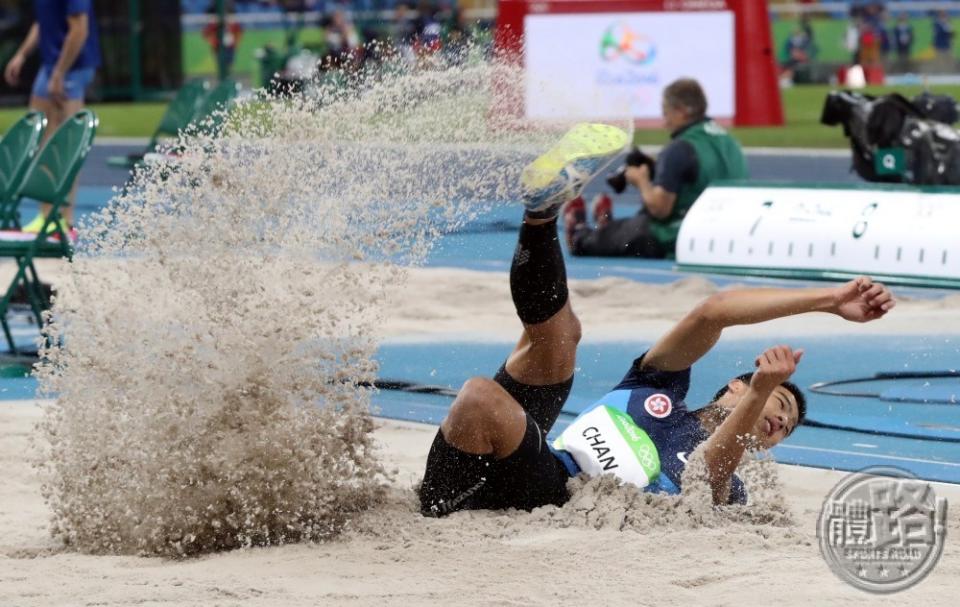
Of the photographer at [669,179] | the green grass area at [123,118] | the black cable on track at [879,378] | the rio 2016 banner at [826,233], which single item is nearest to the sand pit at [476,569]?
the black cable on track at [879,378]

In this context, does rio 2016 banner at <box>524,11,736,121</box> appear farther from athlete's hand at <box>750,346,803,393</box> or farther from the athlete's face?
athlete's hand at <box>750,346,803,393</box>

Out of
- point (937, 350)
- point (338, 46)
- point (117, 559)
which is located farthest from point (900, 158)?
point (338, 46)

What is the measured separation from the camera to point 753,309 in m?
4.75

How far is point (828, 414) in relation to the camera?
6.81 metres

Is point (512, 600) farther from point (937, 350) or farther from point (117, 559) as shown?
point (937, 350)

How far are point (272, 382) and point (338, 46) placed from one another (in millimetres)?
23673

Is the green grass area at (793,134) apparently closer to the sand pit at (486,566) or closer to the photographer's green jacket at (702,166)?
the photographer's green jacket at (702,166)

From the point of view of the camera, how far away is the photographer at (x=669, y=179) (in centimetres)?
1103

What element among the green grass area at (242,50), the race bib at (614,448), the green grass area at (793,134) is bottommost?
the green grass area at (242,50)

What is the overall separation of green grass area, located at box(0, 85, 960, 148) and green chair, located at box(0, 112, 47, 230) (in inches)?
396

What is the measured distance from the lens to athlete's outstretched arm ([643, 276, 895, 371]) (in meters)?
4.44

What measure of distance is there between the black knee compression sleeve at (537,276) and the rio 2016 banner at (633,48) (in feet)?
39.7

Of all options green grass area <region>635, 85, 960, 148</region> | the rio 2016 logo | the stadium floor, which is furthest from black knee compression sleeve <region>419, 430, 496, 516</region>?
green grass area <region>635, 85, 960, 148</region>

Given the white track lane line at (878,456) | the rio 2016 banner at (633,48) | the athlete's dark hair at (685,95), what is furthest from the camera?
the rio 2016 banner at (633,48)
